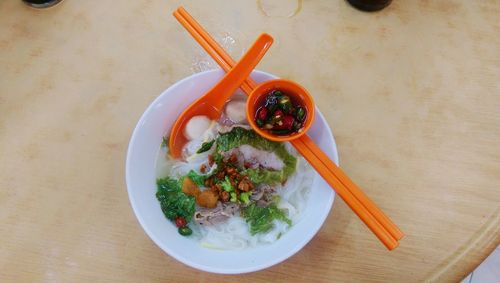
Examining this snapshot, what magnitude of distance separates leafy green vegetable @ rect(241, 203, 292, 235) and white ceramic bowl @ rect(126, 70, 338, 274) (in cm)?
5

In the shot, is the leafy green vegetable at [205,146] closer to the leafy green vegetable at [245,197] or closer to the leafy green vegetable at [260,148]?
the leafy green vegetable at [260,148]

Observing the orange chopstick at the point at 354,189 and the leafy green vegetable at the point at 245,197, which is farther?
the leafy green vegetable at the point at 245,197

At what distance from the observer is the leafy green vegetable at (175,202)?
3.60 ft

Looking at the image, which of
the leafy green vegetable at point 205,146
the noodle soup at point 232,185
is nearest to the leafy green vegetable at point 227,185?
the noodle soup at point 232,185

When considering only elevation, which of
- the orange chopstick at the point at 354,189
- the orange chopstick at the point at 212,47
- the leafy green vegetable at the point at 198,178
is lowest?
the leafy green vegetable at the point at 198,178

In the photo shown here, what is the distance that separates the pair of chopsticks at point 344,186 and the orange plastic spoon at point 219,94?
1.2 inches

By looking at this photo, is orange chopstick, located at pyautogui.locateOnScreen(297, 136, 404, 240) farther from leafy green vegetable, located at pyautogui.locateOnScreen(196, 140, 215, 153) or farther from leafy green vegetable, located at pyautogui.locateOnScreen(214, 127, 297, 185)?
leafy green vegetable, located at pyautogui.locateOnScreen(196, 140, 215, 153)

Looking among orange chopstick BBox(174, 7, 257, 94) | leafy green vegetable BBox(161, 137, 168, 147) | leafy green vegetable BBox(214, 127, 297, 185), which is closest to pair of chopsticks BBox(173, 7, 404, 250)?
orange chopstick BBox(174, 7, 257, 94)

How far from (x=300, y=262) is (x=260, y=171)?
0.27 m

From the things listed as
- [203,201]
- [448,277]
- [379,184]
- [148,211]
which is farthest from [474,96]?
[148,211]

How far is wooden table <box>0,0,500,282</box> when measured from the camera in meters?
1.11

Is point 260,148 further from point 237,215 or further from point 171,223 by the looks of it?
point 171,223

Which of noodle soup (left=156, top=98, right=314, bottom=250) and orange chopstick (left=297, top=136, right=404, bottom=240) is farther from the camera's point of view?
noodle soup (left=156, top=98, right=314, bottom=250)

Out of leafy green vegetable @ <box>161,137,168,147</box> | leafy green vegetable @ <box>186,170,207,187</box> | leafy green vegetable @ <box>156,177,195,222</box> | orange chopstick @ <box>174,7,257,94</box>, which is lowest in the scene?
leafy green vegetable @ <box>156,177,195,222</box>
